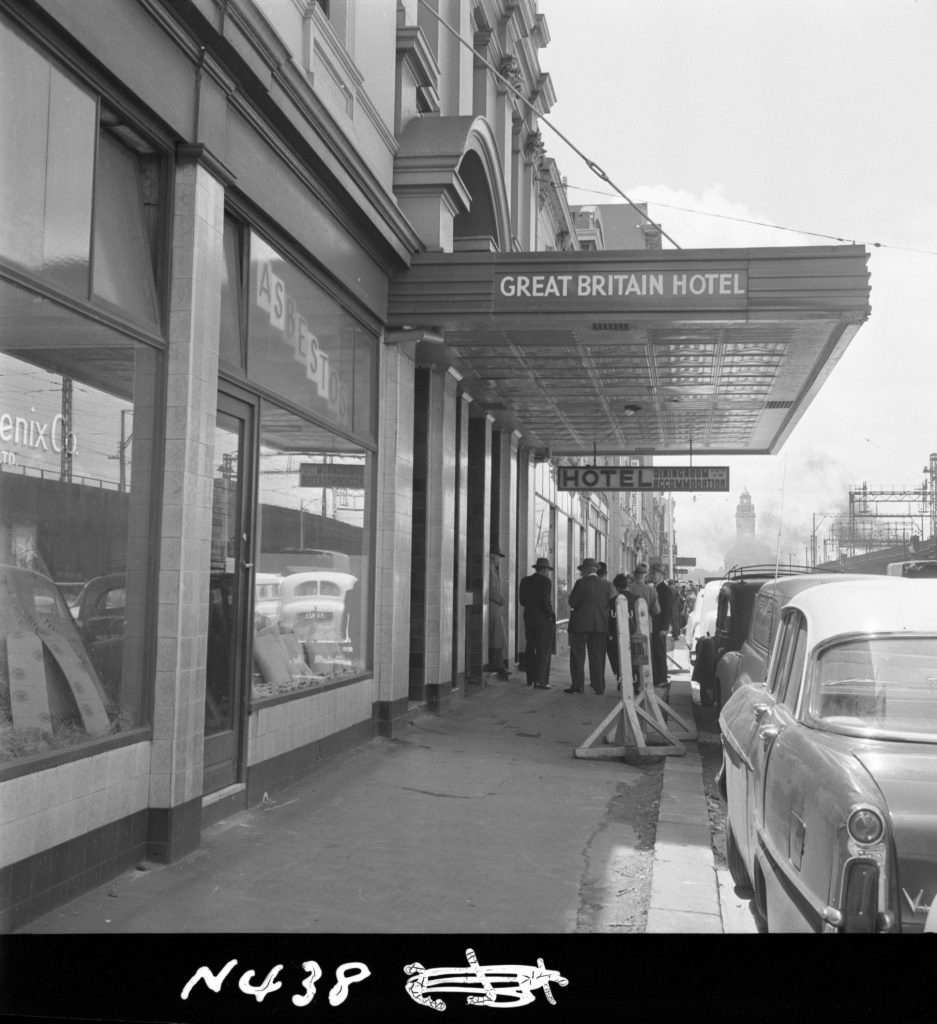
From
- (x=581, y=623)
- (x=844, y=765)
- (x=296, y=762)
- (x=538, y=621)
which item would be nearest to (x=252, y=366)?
(x=296, y=762)

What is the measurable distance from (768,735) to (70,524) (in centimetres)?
308

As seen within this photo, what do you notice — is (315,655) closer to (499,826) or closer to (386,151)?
(499,826)

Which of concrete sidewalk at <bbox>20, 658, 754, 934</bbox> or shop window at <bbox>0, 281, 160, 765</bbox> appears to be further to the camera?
concrete sidewalk at <bbox>20, 658, 754, 934</bbox>

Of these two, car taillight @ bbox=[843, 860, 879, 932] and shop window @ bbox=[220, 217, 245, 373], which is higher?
shop window @ bbox=[220, 217, 245, 373]

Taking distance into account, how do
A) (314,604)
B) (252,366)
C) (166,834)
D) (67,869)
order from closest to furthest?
(67,869) → (166,834) → (252,366) → (314,604)

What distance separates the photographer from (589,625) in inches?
566

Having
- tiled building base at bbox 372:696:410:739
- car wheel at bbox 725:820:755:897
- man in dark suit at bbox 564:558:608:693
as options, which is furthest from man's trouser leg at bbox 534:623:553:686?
car wheel at bbox 725:820:755:897

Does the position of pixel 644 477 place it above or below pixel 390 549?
above

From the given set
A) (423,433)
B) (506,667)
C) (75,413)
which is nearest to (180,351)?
(75,413)

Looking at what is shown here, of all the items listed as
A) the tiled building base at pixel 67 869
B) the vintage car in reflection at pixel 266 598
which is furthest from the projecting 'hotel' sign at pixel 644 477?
the tiled building base at pixel 67 869

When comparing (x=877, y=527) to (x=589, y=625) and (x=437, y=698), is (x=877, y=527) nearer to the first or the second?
(x=589, y=625)

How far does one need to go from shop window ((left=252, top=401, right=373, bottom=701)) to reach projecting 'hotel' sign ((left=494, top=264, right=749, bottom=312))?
2210 mm

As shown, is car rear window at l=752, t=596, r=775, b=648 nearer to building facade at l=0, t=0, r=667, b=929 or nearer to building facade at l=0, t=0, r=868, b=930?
building facade at l=0, t=0, r=868, b=930

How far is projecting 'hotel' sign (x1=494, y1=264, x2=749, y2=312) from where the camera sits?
949 cm
